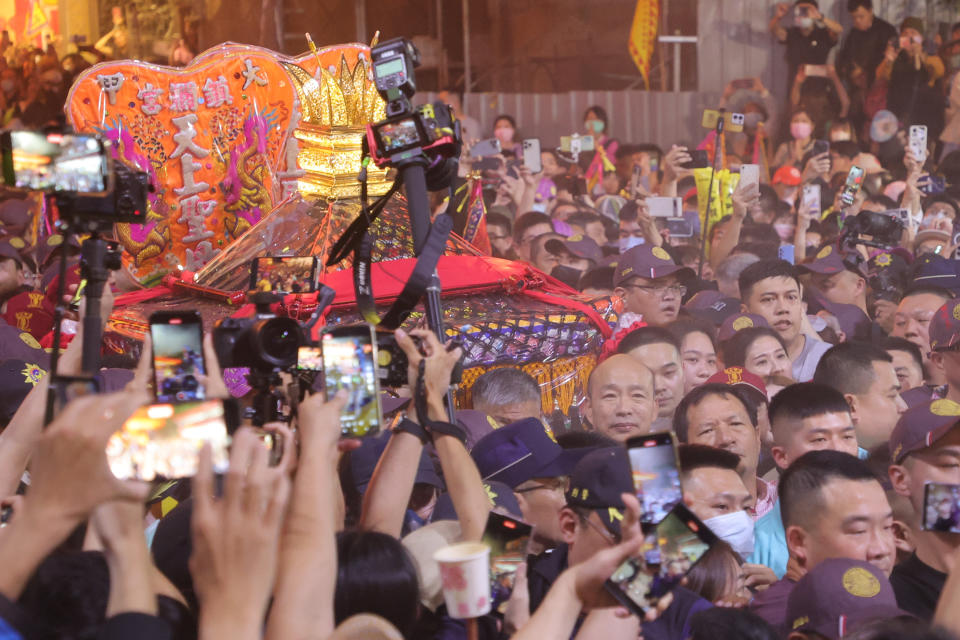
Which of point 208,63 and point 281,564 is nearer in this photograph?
point 281,564

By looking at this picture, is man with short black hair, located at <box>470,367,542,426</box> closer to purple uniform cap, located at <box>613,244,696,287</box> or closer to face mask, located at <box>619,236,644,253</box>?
purple uniform cap, located at <box>613,244,696,287</box>

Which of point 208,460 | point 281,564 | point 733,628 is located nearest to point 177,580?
point 281,564

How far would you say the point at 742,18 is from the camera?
8.13m

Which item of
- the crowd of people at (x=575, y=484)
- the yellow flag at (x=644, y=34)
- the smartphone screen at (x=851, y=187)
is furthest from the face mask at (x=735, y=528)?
the yellow flag at (x=644, y=34)

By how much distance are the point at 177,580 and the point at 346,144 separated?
1.92 metres

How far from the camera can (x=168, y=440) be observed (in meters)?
1.01

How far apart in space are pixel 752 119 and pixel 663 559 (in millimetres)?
6978

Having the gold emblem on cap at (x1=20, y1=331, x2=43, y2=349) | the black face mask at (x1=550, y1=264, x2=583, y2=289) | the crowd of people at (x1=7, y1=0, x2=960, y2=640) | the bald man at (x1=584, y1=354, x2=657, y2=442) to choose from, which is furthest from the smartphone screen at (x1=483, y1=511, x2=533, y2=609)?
the black face mask at (x1=550, y1=264, x2=583, y2=289)

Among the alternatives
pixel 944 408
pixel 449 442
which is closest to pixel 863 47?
pixel 944 408

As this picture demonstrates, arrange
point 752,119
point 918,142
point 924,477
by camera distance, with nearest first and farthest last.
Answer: point 924,477 < point 918,142 < point 752,119

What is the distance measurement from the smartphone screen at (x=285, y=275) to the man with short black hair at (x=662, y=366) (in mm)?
1563

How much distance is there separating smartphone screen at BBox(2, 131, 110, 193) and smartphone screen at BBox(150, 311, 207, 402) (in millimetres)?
166

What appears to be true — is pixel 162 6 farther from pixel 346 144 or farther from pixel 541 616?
pixel 541 616

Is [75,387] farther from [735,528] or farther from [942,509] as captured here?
[735,528]
